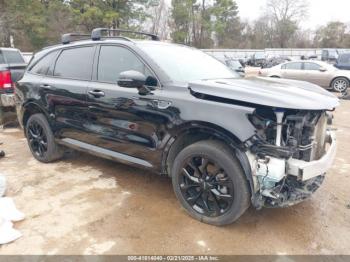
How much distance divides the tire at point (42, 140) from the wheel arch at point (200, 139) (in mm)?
2065

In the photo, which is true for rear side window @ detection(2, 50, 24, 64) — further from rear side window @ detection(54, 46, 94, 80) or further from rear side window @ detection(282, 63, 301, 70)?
rear side window @ detection(282, 63, 301, 70)

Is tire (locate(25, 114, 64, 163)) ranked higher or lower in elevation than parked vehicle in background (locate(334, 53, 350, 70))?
lower

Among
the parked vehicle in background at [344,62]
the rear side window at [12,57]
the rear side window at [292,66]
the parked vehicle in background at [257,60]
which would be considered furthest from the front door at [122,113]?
the parked vehicle in background at [257,60]

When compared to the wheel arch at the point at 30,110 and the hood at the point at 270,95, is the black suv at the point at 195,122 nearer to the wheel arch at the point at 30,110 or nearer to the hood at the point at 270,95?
the hood at the point at 270,95

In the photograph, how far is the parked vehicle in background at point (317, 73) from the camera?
42.1 ft

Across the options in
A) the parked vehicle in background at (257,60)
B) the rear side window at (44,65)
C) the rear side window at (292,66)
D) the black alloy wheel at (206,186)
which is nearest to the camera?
the black alloy wheel at (206,186)

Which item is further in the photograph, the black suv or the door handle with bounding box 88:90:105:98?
the door handle with bounding box 88:90:105:98

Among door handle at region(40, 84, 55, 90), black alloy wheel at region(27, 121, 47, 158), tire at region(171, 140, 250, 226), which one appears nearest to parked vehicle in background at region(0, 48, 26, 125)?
black alloy wheel at region(27, 121, 47, 158)

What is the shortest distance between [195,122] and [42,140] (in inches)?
110

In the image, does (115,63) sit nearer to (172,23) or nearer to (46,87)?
(46,87)

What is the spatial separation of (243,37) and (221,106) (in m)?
55.7

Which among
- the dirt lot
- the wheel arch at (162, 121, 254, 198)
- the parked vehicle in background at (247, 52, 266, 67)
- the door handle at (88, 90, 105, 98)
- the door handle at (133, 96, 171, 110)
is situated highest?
the parked vehicle in background at (247, 52, 266, 67)

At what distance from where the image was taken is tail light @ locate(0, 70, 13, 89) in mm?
6391

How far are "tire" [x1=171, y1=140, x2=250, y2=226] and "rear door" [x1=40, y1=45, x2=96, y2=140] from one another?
1.57 meters
